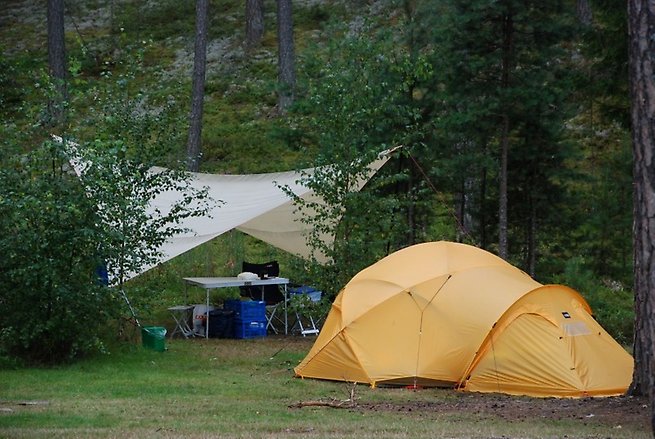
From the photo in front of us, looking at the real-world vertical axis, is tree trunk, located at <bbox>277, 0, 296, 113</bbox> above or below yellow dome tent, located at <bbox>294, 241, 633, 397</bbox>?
above

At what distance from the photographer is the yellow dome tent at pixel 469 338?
33.0ft

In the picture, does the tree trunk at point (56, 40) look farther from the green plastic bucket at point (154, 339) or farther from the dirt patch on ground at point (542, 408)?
the dirt patch on ground at point (542, 408)

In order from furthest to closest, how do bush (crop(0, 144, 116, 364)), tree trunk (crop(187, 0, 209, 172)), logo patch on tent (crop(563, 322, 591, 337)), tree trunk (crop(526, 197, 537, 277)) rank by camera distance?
tree trunk (crop(187, 0, 209, 172)), tree trunk (crop(526, 197, 537, 277)), bush (crop(0, 144, 116, 364)), logo patch on tent (crop(563, 322, 591, 337))

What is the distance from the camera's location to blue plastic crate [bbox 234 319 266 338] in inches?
568

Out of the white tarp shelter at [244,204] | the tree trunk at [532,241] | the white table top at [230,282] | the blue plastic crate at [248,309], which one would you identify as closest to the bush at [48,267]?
the white tarp shelter at [244,204]

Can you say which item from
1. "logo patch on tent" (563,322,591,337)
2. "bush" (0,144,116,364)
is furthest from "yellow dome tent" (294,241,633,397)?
"bush" (0,144,116,364)

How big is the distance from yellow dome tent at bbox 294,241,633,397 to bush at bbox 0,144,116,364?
2.67 meters

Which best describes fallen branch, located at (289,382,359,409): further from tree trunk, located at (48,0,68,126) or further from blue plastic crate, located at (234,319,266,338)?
tree trunk, located at (48,0,68,126)

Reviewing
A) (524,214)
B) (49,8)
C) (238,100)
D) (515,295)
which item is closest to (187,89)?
(238,100)

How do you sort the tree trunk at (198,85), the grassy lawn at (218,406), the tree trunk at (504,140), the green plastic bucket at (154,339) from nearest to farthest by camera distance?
the grassy lawn at (218,406)
the green plastic bucket at (154,339)
the tree trunk at (504,140)
the tree trunk at (198,85)

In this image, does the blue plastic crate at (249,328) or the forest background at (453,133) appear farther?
the blue plastic crate at (249,328)

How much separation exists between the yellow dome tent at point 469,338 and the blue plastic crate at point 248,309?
3.59 m

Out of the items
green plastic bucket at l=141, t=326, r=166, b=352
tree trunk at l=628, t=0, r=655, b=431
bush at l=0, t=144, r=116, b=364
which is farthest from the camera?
green plastic bucket at l=141, t=326, r=166, b=352

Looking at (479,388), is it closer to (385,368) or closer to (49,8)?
(385,368)
